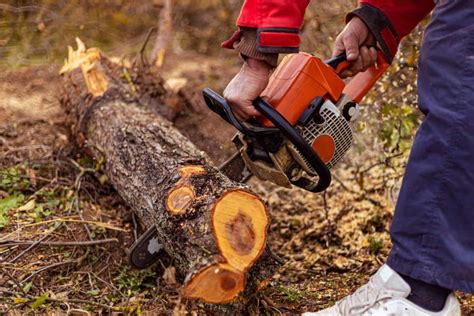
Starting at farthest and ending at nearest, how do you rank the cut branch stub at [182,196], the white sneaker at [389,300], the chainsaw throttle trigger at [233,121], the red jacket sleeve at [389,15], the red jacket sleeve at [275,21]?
the red jacket sleeve at [389,15]
the chainsaw throttle trigger at [233,121]
the cut branch stub at [182,196]
the red jacket sleeve at [275,21]
the white sneaker at [389,300]

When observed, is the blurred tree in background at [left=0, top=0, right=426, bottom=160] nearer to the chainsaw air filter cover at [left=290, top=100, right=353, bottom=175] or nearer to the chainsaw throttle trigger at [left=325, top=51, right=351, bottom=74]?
the chainsaw throttle trigger at [left=325, top=51, right=351, bottom=74]

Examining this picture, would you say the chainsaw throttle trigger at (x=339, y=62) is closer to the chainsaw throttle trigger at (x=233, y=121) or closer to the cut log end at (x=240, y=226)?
the chainsaw throttle trigger at (x=233, y=121)

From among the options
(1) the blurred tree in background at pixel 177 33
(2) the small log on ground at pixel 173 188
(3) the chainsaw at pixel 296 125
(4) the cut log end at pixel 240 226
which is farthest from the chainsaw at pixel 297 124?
(1) the blurred tree in background at pixel 177 33

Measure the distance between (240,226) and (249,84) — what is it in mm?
619

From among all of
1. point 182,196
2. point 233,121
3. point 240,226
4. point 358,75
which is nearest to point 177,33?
point 358,75

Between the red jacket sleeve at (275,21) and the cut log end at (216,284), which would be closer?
the cut log end at (216,284)

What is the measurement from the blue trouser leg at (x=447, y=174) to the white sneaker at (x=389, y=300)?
0.07m

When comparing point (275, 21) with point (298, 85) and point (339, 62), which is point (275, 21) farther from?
point (339, 62)

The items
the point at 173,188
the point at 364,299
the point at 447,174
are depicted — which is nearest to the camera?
the point at 447,174

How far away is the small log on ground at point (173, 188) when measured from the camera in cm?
218

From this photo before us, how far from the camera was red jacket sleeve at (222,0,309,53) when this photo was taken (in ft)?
7.53

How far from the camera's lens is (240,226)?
7.41 ft

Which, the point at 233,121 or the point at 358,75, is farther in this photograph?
the point at 358,75

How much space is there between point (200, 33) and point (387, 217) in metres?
4.77
